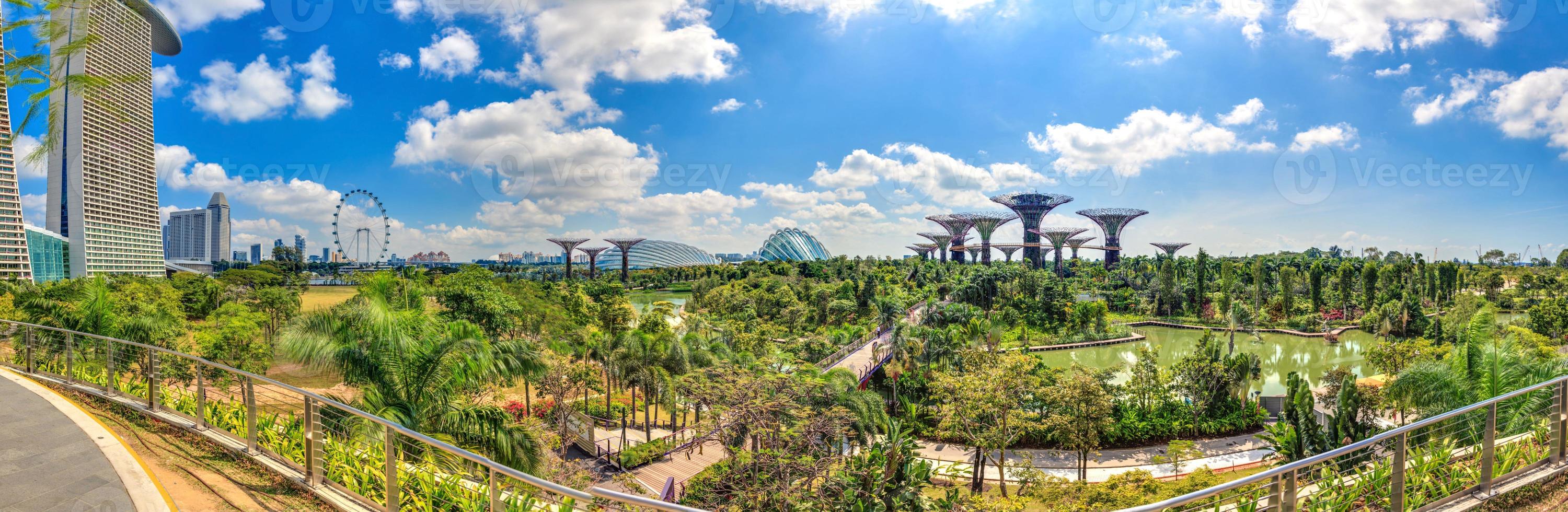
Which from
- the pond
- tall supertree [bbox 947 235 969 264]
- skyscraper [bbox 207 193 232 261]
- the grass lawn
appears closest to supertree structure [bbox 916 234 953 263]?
tall supertree [bbox 947 235 969 264]

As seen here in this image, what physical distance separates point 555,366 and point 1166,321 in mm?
41166

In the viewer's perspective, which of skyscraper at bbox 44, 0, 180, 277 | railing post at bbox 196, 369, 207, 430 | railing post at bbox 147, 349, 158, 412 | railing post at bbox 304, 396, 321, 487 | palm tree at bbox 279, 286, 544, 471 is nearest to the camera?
railing post at bbox 304, 396, 321, 487

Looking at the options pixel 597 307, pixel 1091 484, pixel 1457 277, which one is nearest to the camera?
pixel 1091 484

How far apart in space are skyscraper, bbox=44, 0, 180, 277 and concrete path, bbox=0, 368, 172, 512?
57.6 metres

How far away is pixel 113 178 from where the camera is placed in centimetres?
5569

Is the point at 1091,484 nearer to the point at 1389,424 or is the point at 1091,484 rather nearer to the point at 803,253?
the point at 1389,424

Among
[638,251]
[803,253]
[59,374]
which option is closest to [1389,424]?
[59,374]

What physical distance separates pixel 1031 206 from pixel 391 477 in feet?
261

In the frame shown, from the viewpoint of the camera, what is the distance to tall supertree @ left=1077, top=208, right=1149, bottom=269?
76312 mm

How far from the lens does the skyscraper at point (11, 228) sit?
125 feet

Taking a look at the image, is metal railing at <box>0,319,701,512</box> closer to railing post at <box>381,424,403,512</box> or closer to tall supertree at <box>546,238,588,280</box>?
railing post at <box>381,424,403,512</box>

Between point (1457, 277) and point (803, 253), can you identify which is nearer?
point (1457, 277)

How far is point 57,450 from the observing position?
15.5 ft

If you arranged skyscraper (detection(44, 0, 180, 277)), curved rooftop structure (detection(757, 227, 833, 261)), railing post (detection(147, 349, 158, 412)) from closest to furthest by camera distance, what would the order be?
railing post (detection(147, 349, 158, 412)), skyscraper (detection(44, 0, 180, 277)), curved rooftop structure (detection(757, 227, 833, 261))
